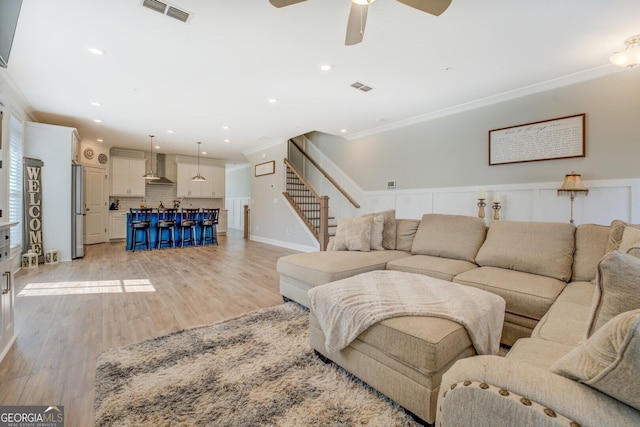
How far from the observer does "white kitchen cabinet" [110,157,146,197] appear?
26.9 ft

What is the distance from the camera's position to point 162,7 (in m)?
2.36

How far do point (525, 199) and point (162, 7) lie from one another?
4817mm

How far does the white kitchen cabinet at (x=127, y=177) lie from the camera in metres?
8.21

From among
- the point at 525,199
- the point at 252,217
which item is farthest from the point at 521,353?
the point at 252,217

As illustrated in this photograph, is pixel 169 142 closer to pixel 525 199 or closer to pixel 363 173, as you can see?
pixel 363 173

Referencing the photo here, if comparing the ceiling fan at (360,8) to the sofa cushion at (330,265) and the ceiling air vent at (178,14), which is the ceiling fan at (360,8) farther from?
the sofa cushion at (330,265)

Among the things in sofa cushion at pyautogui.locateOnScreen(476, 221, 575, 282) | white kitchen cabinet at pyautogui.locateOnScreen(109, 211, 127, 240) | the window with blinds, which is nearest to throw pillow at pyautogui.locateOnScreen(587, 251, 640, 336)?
sofa cushion at pyautogui.locateOnScreen(476, 221, 575, 282)

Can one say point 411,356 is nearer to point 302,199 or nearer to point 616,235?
point 616,235

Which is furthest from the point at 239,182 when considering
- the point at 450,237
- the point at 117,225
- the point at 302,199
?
the point at 450,237

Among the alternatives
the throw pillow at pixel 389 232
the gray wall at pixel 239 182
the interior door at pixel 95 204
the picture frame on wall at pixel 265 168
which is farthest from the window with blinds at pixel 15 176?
the gray wall at pixel 239 182

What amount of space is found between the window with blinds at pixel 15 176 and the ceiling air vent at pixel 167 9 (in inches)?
142

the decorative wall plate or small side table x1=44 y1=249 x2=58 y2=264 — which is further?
the decorative wall plate

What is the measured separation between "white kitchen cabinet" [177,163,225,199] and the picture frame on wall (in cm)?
253

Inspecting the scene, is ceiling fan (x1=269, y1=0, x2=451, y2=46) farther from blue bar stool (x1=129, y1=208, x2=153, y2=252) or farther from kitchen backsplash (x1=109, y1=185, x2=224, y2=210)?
kitchen backsplash (x1=109, y1=185, x2=224, y2=210)
